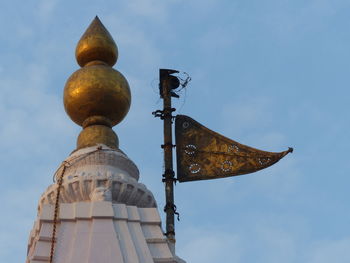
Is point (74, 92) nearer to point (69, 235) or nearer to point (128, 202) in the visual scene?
point (128, 202)

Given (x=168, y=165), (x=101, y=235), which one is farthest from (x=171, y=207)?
(x=101, y=235)

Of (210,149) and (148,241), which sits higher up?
(210,149)

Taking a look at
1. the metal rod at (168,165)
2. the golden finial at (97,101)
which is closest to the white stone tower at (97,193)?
the golden finial at (97,101)

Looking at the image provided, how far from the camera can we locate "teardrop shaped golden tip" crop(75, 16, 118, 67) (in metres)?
17.3

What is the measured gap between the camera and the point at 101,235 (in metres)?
12.8

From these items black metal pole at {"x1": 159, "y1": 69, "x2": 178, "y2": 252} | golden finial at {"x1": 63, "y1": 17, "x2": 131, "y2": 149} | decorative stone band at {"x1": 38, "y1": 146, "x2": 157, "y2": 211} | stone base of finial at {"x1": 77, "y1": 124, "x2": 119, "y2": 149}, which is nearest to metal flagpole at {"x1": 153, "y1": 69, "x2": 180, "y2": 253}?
black metal pole at {"x1": 159, "y1": 69, "x2": 178, "y2": 252}

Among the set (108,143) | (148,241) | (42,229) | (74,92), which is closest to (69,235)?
(42,229)

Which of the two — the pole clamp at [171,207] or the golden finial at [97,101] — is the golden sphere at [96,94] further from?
the pole clamp at [171,207]

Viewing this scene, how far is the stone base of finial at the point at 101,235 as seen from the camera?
12.4 meters

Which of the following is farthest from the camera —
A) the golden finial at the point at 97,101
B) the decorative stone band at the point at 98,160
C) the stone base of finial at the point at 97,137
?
the golden finial at the point at 97,101

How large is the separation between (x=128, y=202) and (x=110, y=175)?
61cm

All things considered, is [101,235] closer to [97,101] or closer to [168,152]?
[168,152]

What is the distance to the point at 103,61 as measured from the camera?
57.1ft

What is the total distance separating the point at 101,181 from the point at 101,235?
5.69 ft
